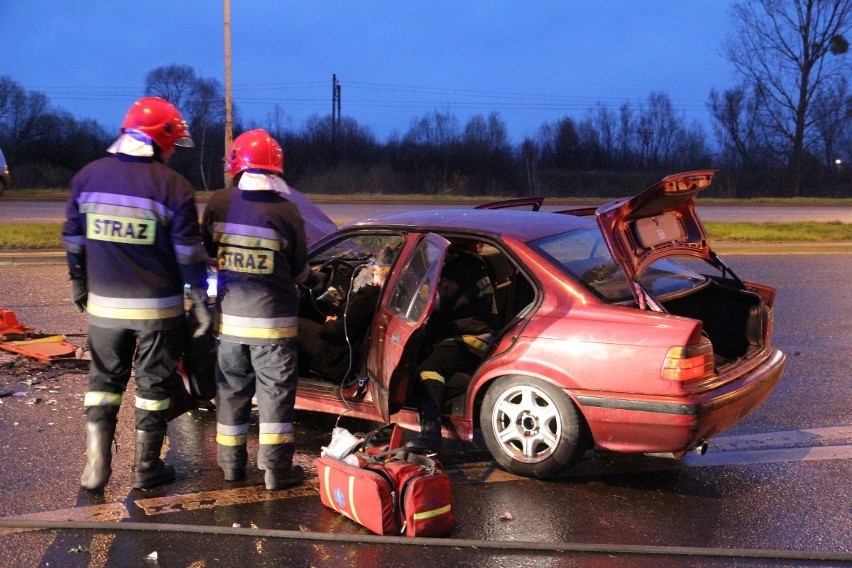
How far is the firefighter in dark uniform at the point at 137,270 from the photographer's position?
164 inches

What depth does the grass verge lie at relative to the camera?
15.7 meters

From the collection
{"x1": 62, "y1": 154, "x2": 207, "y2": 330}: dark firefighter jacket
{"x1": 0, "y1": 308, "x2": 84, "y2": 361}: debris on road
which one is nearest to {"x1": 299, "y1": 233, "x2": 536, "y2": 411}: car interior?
{"x1": 62, "y1": 154, "x2": 207, "y2": 330}: dark firefighter jacket

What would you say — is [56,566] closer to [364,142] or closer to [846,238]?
[846,238]

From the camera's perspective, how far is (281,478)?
4434 millimetres

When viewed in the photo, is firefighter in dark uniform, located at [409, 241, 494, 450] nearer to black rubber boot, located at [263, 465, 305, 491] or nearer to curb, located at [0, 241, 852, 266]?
black rubber boot, located at [263, 465, 305, 491]

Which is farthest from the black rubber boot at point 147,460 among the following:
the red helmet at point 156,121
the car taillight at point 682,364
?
the car taillight at point 682,364

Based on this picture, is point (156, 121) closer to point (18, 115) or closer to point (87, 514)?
point (87, 514)

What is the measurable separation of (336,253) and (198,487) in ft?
6.49

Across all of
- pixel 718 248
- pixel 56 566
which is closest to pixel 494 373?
pixel 56 566

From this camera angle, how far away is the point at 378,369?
15.8 ft

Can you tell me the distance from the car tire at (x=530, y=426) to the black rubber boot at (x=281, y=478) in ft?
3.33

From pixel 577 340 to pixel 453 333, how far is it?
99 cm

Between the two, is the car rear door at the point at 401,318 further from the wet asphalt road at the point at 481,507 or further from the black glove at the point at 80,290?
the black glove at the point at 80,290

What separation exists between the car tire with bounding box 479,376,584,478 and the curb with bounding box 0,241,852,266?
1106cm
